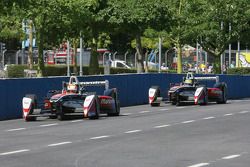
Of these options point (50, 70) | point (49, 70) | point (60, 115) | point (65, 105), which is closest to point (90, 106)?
point (65, 105)

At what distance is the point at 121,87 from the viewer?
3069 centimetres

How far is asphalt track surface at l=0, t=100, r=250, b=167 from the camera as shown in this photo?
12.6m

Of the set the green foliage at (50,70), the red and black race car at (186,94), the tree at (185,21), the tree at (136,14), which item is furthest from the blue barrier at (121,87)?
the green foliage at (50,70)

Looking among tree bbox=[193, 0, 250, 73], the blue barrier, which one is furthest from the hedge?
the blue barrier

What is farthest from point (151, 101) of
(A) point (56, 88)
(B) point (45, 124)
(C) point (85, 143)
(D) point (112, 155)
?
(D) point (112, 155)

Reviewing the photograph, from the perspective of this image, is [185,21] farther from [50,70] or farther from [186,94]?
[186,94]

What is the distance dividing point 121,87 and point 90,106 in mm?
8469

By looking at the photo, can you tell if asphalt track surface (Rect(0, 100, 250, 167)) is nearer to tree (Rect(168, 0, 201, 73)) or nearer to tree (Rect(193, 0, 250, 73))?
tree (Rect(168, 0, 201, 73))

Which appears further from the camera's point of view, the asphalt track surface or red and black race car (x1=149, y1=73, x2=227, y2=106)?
→ red and black race car (x1=149, y1=73, x2=227, y2=106)

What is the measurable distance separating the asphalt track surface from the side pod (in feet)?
0.92

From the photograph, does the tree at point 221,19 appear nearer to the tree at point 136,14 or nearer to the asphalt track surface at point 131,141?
the tree at point 136,14

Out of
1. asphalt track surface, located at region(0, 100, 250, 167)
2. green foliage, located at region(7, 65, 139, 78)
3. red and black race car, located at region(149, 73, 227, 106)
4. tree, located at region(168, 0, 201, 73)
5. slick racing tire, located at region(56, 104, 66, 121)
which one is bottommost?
asphalt track surface, located at region(0, 100, 250, 167)

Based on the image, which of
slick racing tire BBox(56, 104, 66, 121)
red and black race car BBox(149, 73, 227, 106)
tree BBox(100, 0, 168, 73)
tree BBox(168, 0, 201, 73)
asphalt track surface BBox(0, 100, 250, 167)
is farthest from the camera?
tree BBox(168, 0, 201, 73)

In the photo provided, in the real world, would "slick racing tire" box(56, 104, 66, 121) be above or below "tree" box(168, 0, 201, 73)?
below
